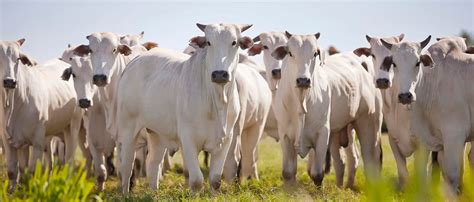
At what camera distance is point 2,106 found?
10.9 meters

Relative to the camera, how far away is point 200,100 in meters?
8.52

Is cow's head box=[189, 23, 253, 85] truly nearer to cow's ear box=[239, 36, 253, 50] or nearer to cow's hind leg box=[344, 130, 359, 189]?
cow's ear box=[239, 36, 253, 50]

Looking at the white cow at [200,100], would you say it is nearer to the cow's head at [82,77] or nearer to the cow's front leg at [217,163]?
the cow's front leg at [217,163]

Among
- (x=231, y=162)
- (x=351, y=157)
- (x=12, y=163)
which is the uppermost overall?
(x=231, y=162)

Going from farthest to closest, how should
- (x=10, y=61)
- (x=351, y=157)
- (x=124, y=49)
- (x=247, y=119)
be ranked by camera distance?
(x=351, y=157) → (x=124, y=49) → (x=10, y=61) → (x=247, y=119)

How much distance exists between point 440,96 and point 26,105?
6.10 m

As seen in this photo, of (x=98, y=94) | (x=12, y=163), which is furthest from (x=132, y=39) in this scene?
(x=12, y=163)

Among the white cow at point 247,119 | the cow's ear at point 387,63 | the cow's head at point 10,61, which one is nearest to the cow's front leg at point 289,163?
the white cow at point 247,119

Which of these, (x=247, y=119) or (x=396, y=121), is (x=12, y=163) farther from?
(x=396, y=121)

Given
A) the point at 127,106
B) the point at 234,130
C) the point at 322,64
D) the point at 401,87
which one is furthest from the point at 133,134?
the point at 401,87

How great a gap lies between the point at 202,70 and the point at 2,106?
12.4ft

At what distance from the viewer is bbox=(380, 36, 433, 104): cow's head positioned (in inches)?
341

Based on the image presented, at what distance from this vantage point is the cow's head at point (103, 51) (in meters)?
10.8

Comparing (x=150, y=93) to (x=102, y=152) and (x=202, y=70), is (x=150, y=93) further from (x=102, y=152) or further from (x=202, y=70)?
(x=102, y=152)
